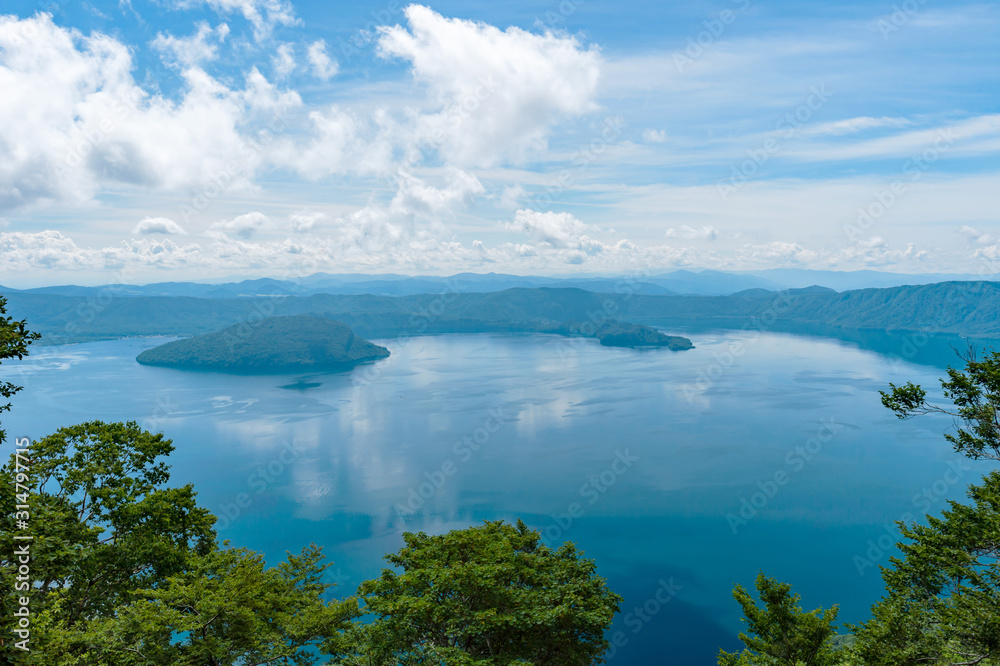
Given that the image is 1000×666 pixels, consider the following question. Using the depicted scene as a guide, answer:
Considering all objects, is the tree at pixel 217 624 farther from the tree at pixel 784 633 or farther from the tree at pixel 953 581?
the tree at pixel 953 581

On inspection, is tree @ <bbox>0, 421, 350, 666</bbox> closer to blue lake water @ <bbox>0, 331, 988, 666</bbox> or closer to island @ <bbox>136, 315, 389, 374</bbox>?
blue lake water @ <bbox>0, 331, 988, 666</bbox>

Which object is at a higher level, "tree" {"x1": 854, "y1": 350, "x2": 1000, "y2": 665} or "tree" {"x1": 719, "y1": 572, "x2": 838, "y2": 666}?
"tree" {"x1": 854, "y1": 350, "x2": 1000, "y2": 665}

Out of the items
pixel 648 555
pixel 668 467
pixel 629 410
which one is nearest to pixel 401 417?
pixel 629 410

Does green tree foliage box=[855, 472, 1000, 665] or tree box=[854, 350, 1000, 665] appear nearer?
green tree foliage box=[855, 472, 1000, 665]

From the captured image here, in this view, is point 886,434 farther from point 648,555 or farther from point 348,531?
point 348,531

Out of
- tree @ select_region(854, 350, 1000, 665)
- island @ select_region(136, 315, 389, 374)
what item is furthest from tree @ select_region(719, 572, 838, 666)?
island @ select_region(136, 315, 389, 374)

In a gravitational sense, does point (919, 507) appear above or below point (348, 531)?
above

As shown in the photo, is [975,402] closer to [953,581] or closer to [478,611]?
[953,581]
